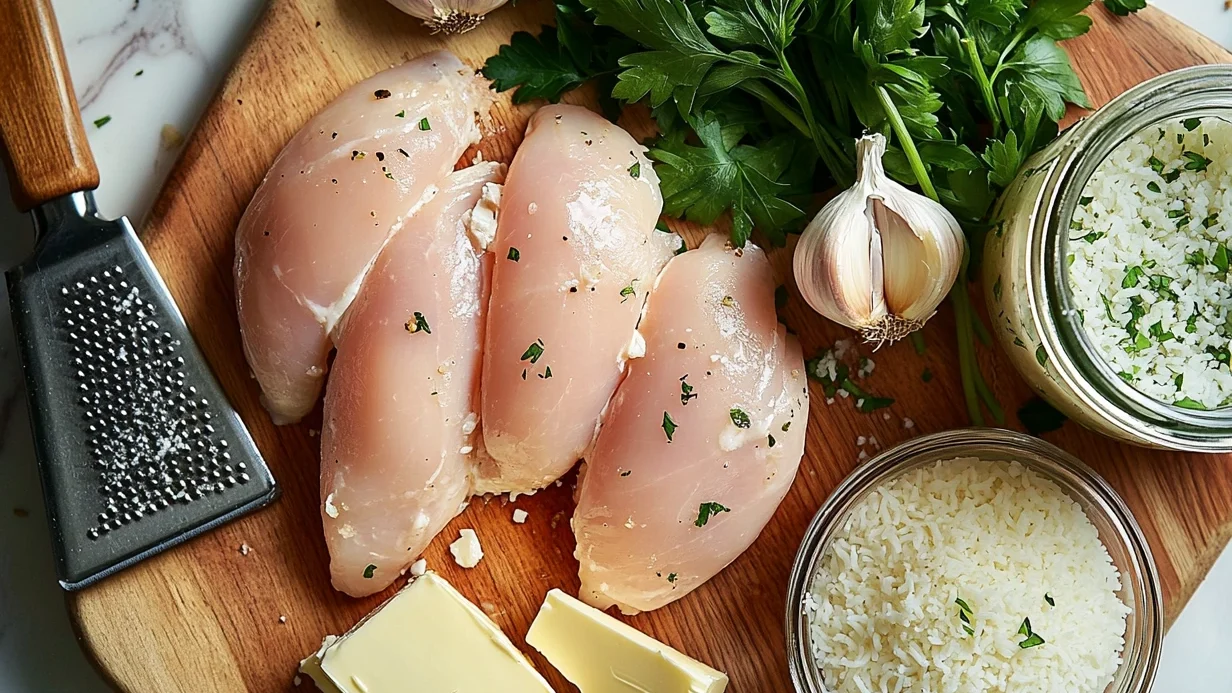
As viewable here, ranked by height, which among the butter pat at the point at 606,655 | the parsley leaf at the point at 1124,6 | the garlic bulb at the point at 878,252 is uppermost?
the parsley leaf at the point at 1124,6

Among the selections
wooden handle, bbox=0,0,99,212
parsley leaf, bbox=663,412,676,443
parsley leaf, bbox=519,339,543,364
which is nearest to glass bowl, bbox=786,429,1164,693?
parsley leaf, bbox=663,412,676,443

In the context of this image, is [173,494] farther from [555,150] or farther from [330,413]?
[555,150]

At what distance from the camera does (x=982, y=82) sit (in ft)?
4.57

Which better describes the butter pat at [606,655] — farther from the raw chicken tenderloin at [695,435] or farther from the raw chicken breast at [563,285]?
the raw chicken breast at [563,285]

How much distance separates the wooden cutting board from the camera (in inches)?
59.7

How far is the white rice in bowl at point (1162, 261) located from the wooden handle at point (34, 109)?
153 cm

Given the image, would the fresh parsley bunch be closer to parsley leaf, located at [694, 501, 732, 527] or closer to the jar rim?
the jar rim

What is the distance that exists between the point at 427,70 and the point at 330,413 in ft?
1.86

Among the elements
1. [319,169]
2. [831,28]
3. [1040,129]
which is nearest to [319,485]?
[319,169]

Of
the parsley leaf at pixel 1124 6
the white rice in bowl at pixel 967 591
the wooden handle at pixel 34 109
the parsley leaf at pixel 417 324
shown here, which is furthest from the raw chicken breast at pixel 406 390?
the parsley leaf at pixel 1124 6

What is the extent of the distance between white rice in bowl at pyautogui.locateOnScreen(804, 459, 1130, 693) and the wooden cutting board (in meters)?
0.12

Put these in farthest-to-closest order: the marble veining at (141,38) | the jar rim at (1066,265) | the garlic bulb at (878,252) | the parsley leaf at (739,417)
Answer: the marble veining at (141,38), the parsley leaf at (739,417), the garlic bulb at (878,252), the jar rim at (1066,265)

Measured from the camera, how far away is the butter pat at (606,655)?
4.75ft

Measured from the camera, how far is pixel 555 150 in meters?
1.47
